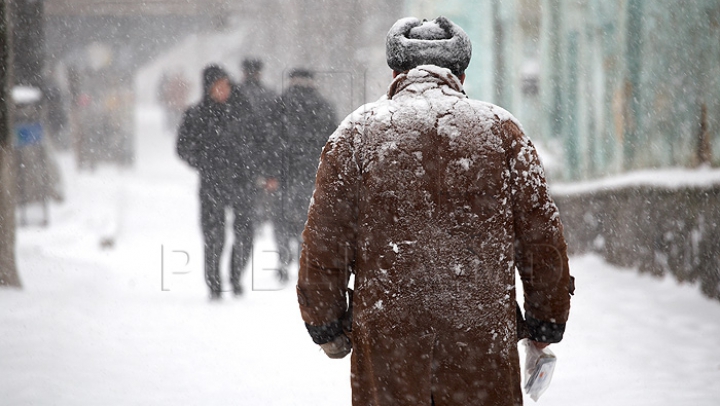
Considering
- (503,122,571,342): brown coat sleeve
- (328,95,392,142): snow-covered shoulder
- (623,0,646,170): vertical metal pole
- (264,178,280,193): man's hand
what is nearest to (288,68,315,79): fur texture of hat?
(264,178,280,193): man's hand

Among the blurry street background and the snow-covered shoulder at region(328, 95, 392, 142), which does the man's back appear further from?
the blurry street background

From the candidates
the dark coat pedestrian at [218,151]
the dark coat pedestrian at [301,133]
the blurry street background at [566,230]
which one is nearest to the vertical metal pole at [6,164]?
the blurry street background at [566,230]

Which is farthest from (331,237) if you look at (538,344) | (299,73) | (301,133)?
(299,73)

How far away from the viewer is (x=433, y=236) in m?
2.00

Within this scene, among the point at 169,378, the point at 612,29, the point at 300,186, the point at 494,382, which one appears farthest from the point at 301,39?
the point at 494,382

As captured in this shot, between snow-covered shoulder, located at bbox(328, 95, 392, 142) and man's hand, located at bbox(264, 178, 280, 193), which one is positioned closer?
snow-covered shoulder, located at bbox(328, 95, 392, 142)

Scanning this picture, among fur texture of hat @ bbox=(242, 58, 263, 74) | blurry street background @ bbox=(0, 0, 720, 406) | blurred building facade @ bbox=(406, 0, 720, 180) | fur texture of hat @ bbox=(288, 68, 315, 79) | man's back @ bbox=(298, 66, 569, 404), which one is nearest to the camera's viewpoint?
man's back @ bbox=(298, 66, 569, 404)

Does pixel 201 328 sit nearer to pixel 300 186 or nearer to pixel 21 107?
pixel 300 186

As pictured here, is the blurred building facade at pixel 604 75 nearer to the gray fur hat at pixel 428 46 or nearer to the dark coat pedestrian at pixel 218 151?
the dark coat pedestrian at pixel 218 151

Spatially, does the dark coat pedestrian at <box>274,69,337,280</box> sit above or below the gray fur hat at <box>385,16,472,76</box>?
below

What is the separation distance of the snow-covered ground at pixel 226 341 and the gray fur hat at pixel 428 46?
249 centimetres

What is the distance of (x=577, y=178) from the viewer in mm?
10531

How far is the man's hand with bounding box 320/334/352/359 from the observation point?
2.16 meters

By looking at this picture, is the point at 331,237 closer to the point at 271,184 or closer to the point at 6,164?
the point at 271,184
